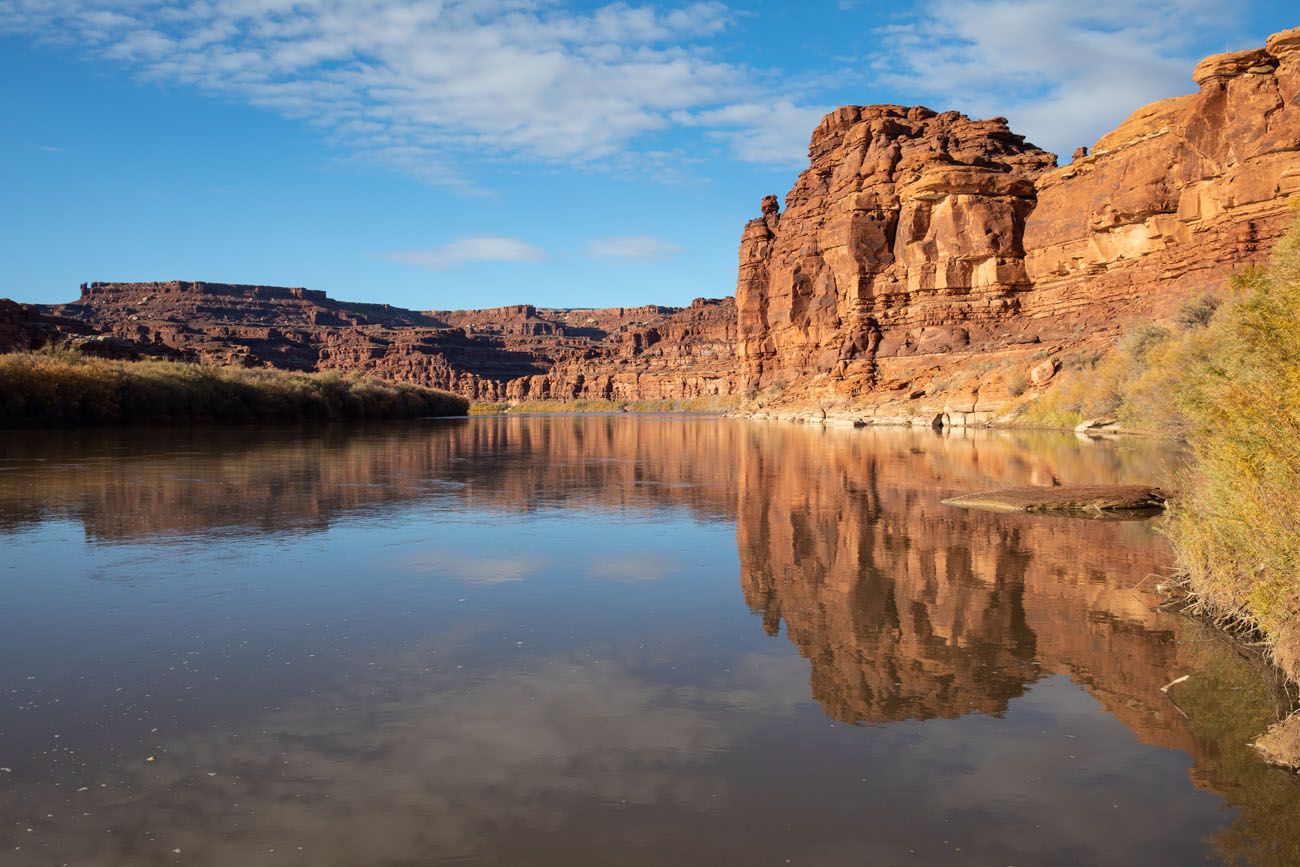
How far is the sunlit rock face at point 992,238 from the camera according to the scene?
3909cm

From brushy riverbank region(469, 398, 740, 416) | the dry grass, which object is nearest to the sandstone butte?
the dry grass

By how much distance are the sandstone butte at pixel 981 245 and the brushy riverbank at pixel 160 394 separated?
17.1 metres

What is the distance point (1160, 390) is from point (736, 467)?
43.6 feet

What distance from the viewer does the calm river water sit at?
3.58 metres

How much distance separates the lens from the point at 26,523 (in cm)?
1157

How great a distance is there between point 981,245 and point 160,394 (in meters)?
50.8

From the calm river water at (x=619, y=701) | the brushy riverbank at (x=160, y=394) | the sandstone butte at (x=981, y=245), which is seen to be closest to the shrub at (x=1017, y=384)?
the sandstone butte at (x=981, y=245)

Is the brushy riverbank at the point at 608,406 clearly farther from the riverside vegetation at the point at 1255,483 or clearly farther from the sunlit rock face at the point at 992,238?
the riverside vegetation at the point at 1255,483

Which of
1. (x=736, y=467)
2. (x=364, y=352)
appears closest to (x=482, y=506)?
(x=736, y=467)

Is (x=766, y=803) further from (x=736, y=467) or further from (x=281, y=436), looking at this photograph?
(x=281, y=436)

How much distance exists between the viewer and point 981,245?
57031 mm

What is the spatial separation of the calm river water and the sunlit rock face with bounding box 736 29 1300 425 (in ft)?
113

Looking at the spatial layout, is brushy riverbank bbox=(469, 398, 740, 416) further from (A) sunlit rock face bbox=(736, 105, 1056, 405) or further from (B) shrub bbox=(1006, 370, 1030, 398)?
(B) shrub bbox=(1006, 370, 1030, 398)

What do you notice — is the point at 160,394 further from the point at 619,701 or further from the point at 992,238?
the point at 992,238
